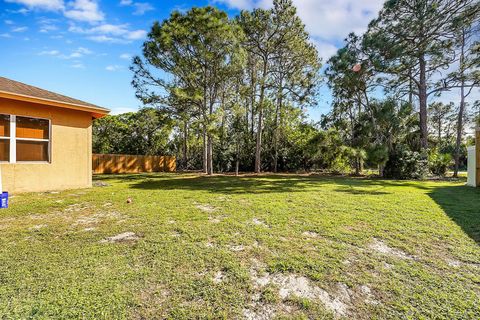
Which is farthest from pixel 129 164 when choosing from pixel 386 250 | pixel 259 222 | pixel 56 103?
pixel 386 250

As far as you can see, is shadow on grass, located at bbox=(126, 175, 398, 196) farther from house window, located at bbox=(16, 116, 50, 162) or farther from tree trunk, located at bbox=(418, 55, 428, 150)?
tree trunk, located at bbox=(418, 55, 428, 150)

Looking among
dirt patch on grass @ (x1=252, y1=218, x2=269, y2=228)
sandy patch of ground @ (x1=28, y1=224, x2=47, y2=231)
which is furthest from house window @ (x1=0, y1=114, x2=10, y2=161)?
dirt patch on grass @ (x1=252, y1=218, x2=269, y2=228)

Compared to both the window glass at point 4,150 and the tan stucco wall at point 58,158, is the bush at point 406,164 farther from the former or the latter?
the window glass at point 4,150

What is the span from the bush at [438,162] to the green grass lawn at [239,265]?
10.7 m

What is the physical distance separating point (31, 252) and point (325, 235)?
3.68 m

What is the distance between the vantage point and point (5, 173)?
21.7 feet

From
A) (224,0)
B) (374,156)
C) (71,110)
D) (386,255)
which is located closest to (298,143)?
(374,156)

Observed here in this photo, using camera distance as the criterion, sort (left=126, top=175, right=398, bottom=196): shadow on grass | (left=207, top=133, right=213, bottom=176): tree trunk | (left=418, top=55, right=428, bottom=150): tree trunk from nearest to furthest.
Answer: (left=126, top=175, right=398, bottom=196): shadow on grass → (left=418, top=55, right=428, bottom=150): tree trunk → (left=207, top=133, right=213, bottom=176): tree trunk

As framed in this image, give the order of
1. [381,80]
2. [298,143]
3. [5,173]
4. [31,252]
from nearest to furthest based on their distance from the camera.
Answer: [31,252]
[5,173]
[381,80]
[298,143]

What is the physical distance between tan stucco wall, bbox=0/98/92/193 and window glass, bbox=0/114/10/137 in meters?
0.14

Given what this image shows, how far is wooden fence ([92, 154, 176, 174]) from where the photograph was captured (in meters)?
16.8

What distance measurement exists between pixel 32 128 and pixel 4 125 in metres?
0.58

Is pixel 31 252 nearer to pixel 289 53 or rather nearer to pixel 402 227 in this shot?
pixel 402 227

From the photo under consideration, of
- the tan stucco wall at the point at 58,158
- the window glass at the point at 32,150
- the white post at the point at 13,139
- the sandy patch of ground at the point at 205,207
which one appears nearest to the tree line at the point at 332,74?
the tan stucco wall at the point at 58,158
